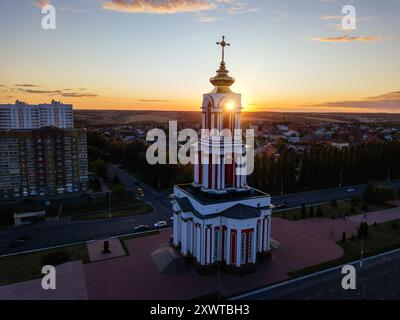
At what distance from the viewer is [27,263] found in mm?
29375

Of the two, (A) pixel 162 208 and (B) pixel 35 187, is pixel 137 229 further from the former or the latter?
(B) pixel 35 187

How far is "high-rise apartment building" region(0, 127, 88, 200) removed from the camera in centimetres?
5141

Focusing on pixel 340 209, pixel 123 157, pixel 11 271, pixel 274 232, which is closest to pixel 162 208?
pixel 274 232

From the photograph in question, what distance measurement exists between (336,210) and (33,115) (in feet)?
279

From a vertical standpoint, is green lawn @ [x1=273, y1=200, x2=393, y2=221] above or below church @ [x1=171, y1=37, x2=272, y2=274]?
below

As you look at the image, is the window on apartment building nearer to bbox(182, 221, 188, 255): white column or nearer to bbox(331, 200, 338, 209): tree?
bbox(182, 221, 188, 255): white column

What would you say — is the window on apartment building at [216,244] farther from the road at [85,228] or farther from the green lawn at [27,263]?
the road at [85,228]

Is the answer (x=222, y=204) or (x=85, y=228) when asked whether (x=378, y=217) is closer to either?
(x=222, y=204)

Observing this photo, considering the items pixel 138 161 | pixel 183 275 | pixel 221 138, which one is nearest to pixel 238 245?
pixel 183 275

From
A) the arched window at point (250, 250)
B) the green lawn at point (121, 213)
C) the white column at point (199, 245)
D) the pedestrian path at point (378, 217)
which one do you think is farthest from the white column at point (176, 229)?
the pedestrian path at point (378, 217)

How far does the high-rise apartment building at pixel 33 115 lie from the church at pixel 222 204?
240 ft

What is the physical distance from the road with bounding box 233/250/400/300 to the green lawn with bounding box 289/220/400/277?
114 cm

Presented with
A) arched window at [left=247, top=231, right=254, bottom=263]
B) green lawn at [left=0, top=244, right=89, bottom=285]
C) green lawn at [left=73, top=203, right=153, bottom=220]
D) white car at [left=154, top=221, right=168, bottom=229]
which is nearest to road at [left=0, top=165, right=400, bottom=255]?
green lawn at [left=73, top=203, right=153, bottom=220]

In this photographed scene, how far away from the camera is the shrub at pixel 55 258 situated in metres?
29.2
